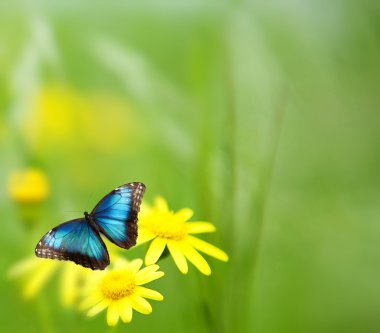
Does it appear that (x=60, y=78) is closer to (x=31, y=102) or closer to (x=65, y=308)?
(x=31, y=102)

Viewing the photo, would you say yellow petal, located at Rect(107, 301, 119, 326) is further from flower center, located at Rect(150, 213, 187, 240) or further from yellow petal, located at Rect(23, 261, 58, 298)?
yellow petal, located at Rect(23, 261, 58, 298)

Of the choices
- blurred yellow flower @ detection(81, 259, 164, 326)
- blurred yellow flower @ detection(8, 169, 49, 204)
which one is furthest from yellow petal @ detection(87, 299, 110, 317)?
blurred yellow flower @ detection(8, 169, 49, 204)

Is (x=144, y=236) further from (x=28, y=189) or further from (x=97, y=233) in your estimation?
(x=28, y=189)

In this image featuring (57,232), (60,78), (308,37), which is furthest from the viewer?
(308,37)

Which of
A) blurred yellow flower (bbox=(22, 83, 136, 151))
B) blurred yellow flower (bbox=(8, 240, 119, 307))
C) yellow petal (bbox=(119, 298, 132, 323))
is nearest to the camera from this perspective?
yellow petal (bbox=(119, 298, 132, 323))

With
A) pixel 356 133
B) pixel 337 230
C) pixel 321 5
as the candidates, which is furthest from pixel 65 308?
pixel 321 5

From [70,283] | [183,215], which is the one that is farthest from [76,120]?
[183,215]

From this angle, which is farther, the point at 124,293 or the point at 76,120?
the point at 76,120

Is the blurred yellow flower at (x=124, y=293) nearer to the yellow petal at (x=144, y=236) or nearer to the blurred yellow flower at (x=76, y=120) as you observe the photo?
the yellow petal at (x=144, y=236)
